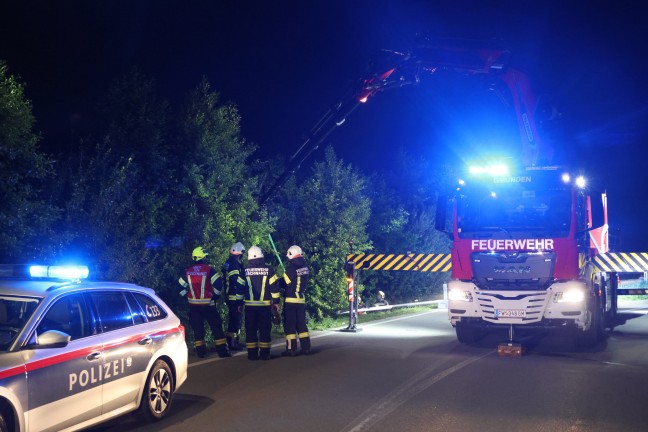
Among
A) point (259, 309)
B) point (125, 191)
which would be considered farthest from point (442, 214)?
point (125, 191)

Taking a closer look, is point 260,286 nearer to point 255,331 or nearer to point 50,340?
point 255,331

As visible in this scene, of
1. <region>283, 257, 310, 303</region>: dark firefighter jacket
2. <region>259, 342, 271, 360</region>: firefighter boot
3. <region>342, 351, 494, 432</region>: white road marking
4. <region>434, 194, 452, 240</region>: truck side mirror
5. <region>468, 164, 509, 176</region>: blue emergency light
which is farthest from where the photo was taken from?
<region>468, 164, 509, 176</region>: blue emergency light

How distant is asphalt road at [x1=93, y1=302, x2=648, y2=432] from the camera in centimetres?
741

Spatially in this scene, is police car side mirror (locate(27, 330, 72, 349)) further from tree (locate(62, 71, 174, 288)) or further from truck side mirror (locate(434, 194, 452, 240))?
truck side mirror (locate(434, 194, 452, 240))

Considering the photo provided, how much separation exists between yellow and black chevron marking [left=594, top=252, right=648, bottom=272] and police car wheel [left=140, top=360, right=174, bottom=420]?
384 inches

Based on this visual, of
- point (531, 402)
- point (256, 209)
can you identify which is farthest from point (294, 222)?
point (531, 402)

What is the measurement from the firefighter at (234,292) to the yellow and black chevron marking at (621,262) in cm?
715

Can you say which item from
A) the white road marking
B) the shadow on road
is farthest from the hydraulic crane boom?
the shadow on road

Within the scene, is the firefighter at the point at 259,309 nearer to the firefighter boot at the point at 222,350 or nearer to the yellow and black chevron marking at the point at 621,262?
the firefighter boot at the point at 222,350

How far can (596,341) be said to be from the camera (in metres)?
13.8

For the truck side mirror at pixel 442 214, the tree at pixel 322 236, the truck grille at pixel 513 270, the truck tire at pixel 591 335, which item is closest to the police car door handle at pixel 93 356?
the truck side mirror at pixel 442 214

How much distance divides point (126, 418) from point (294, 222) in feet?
44.5

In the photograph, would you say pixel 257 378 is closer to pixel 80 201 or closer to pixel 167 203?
pixel 80 201

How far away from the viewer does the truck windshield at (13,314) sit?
5.94 m
